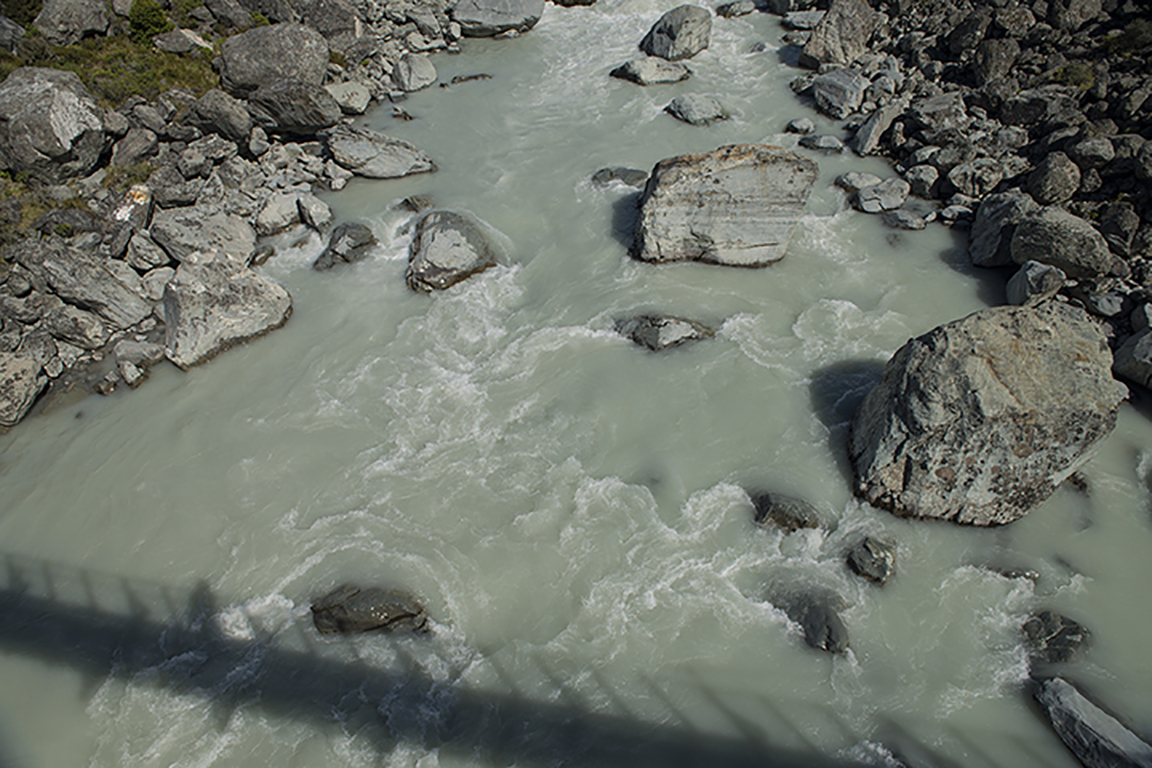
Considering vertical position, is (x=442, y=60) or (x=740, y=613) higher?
(x=442, y=60)

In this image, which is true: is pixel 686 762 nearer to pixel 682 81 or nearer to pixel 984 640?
pixel 984 640

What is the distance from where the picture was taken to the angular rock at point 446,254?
14.7 metres

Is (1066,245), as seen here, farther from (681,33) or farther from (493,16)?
(493,16)

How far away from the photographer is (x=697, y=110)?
19.5m

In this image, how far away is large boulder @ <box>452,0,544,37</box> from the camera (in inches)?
997

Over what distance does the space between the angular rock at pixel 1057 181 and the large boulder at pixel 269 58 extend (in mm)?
21121

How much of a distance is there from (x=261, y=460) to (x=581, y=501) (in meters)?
6.19

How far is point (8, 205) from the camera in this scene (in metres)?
15.8

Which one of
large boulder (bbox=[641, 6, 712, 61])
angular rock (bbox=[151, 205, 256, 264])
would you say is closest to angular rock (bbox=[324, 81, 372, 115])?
angular rock (bbox=[151, 205, 256, 264])

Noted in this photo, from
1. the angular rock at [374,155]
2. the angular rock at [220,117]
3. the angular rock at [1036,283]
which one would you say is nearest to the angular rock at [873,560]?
the angular rock at [1036,283]

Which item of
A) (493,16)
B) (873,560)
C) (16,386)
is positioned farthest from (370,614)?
(493,16)

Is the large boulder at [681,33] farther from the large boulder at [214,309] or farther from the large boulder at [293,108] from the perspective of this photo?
the large boulder at [214,309]

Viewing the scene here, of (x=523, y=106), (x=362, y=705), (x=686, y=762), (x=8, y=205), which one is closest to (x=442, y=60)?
(x=523, y=106)

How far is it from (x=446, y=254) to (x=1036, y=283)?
12.9 metres
